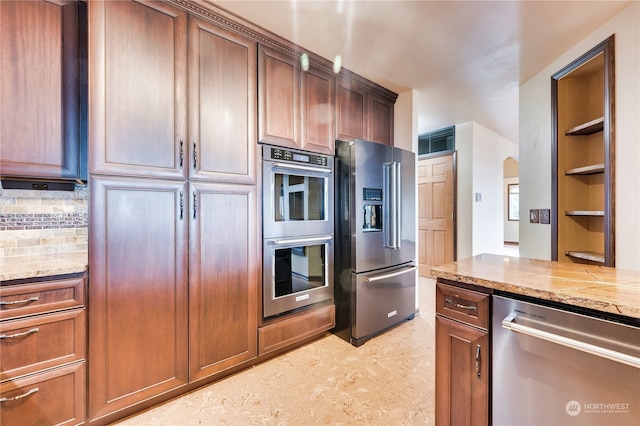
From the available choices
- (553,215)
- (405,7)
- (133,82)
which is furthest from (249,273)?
(553,215)

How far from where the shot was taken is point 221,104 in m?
1.86

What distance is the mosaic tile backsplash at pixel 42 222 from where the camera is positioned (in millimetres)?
1577

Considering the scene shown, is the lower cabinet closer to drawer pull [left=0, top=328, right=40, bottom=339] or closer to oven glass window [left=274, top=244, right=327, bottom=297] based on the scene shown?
A: oven glass window [left=274, top=244, right=327, bottom=297]

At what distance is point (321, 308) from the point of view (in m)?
2.43

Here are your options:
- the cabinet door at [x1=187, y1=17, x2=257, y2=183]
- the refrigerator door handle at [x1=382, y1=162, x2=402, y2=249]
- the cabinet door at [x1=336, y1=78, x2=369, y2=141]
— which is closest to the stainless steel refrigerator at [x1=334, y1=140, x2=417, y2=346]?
the refrigerator door handle at [x1=382, y1=162, x2=402, y2=249]

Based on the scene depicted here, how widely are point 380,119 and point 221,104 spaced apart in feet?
5.86

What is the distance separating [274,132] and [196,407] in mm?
1882

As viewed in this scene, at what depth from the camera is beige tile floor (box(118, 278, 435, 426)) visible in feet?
5.15

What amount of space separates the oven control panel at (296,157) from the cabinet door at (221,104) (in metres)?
0.16

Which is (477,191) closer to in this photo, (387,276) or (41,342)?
(387,276)

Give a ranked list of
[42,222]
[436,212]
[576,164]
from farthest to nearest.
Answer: [436,212]
[576,164]
[42,222]

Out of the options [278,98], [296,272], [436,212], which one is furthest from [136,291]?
[436,212]

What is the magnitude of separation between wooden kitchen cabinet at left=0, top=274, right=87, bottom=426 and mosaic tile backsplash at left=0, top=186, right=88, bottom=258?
486mm

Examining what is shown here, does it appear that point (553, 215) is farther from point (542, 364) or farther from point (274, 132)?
point (274, 132)
